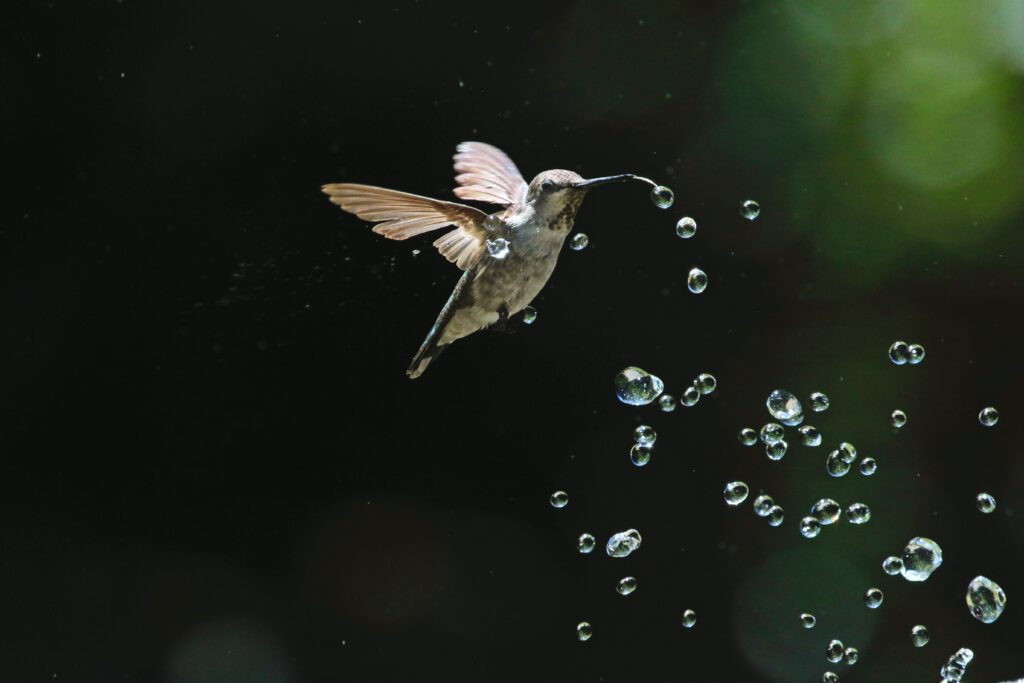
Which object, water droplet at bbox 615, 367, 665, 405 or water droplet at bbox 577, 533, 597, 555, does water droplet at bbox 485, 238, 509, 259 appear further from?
water droplet at bbox 577, 533, 597, 555

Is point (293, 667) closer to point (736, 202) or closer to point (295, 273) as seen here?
point (295, 273)

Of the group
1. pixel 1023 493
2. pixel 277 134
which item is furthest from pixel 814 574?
pixel 277 134

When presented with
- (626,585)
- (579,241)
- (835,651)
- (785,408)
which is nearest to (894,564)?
(785,408)

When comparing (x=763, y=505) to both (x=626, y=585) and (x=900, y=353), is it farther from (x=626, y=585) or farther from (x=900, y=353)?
(x=900, y=353)

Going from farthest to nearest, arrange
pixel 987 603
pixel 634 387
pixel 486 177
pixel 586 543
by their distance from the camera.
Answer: pixel 586 543, pixel 987 603, pixel 634 387, pixel 486 177

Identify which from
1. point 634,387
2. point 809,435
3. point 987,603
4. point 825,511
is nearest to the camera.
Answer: point 634,387

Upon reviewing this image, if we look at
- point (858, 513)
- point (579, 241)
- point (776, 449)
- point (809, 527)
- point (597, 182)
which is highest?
point (597, 182)

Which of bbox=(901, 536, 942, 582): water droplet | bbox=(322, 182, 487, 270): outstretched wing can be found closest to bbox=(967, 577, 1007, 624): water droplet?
bbox=(901, 536, 942, 582): water droplet
